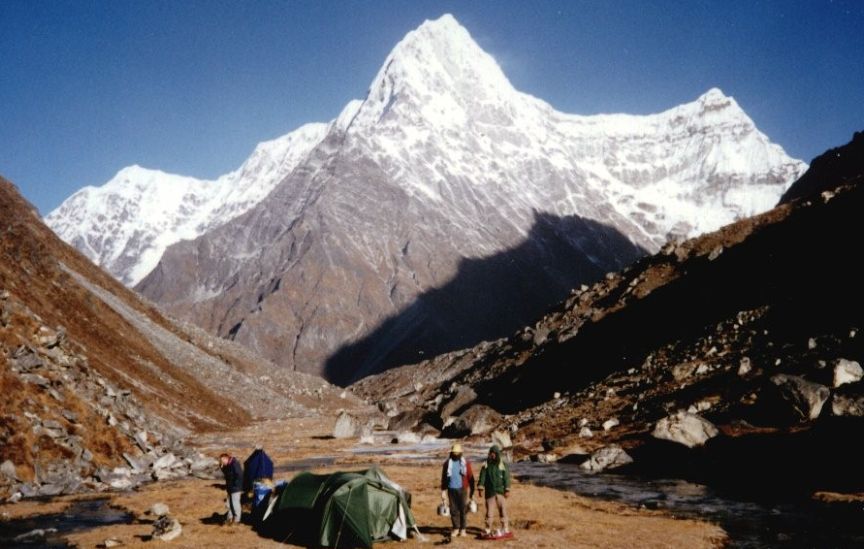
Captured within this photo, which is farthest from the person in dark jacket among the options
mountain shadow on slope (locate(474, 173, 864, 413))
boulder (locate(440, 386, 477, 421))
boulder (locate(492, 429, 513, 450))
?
boulder (locate(440, 386, 477, 421))

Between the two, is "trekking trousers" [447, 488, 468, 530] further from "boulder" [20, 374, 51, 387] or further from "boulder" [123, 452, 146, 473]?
"boulder" [20, 374, 51, 387]

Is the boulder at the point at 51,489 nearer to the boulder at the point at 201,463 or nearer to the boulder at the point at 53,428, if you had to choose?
the boulder at the point at 53,428

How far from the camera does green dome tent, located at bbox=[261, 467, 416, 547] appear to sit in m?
19.2

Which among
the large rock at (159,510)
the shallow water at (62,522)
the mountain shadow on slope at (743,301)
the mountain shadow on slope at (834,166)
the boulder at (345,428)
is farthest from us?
the mountain shadow on slope at (834,166)

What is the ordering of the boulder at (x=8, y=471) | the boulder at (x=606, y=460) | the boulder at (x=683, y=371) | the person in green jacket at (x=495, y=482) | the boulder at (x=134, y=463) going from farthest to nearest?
the boulder at (x=683, y=371) < the boulder at (x=606, y=460) < the boulder at (x=134, y=463) < the boulder at (x=8, y=471) < the person in green jacket at (x=495, y=482)

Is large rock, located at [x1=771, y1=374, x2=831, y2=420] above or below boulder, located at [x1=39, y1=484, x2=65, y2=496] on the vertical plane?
above

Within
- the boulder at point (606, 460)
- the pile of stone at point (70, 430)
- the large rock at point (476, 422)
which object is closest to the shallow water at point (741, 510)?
the boulder at point (606, 460)

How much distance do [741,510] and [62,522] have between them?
973 inches

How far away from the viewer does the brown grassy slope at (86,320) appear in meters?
52.8

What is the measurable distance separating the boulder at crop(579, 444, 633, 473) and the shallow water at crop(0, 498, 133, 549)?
2362 centimetres

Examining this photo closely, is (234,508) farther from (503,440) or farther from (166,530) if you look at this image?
(503,440)

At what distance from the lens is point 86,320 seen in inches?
2422

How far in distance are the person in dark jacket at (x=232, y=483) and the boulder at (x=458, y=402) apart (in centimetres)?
4748

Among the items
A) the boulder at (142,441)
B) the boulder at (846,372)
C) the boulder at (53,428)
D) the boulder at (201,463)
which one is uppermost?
the boulder at (846,372)
